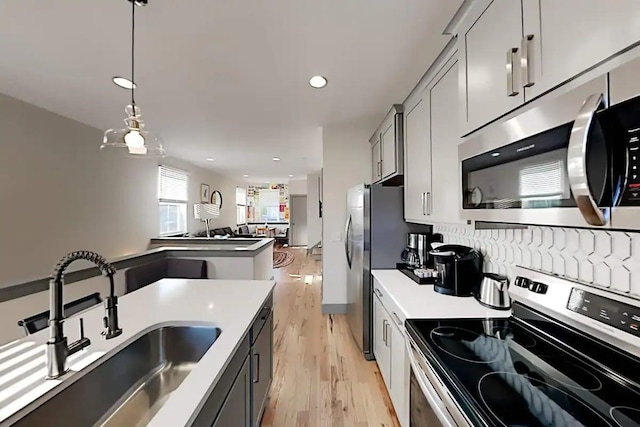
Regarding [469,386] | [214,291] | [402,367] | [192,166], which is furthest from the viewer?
[192,166]

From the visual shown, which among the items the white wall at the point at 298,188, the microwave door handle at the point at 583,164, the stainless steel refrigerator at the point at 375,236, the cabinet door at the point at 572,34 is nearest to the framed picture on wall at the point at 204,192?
the white wall at the point at 298,188

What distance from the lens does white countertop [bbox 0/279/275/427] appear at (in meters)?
0.90

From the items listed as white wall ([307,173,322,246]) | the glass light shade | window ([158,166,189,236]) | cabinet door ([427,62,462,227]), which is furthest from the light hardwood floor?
white wall ([307,173,322,246])

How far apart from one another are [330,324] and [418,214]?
82.7 inches

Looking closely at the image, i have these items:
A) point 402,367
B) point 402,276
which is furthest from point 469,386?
point 402,276

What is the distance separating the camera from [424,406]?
127 centimetres

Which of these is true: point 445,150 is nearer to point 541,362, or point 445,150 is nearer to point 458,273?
point 458,273

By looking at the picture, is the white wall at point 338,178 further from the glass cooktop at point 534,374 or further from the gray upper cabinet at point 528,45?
the glass cooktop at point 534,374

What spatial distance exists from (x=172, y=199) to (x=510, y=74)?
22.3 ft

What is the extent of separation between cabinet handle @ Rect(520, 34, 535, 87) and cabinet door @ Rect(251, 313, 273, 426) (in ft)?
5.53

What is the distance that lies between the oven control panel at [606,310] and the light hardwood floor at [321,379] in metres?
1.51

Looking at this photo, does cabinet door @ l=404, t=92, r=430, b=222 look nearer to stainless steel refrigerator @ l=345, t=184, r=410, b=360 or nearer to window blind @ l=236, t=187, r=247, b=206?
stainless steel refrigerator @ l=345, t=184, r=410, b=360

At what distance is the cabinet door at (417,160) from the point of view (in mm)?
2303

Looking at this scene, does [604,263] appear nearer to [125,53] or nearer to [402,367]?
→ [402,367]
